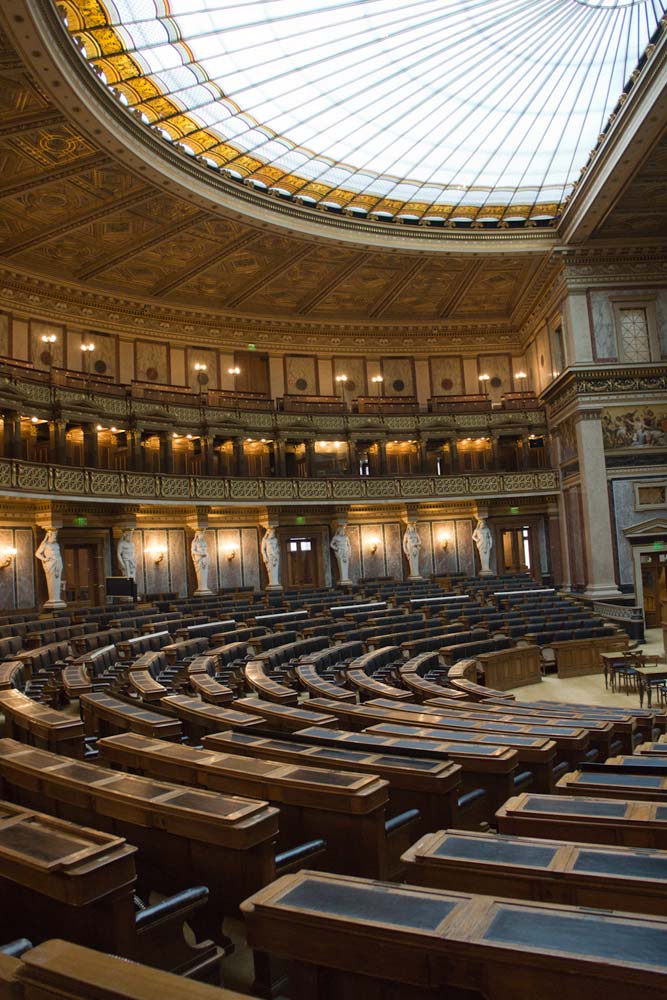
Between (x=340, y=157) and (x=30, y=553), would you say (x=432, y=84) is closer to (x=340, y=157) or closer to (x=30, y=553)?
(x=340, y=157)

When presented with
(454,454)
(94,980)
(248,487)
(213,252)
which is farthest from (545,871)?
(454,454)

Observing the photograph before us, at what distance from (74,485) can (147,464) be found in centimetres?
491

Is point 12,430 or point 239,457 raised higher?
point 12,430

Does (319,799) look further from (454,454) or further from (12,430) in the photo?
(454,454)

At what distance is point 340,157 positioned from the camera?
76.2 ft

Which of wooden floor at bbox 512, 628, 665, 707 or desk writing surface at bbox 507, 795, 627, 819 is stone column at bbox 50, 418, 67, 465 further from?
desk writing surface at bbox 507, 795, 627, 819

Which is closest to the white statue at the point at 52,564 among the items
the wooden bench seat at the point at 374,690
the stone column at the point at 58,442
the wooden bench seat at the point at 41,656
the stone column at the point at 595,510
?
the stone column at the point at 58,442

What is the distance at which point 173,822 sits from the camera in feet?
11.0

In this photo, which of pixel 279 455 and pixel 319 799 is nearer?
pixel 319 799

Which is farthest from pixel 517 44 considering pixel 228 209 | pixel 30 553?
pixel 30 553

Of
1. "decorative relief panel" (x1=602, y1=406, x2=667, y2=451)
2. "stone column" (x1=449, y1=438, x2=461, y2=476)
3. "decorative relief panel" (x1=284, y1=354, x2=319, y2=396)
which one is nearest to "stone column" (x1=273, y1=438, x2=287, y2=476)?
"decorative relief panel" (x1=284, y1=354, x2=319, y2=396)

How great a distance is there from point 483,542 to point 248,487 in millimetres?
9693

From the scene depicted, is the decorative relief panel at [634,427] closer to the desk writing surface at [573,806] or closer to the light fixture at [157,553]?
the light fixture at [157,553]

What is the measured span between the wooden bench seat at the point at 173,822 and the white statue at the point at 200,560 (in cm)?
2136
